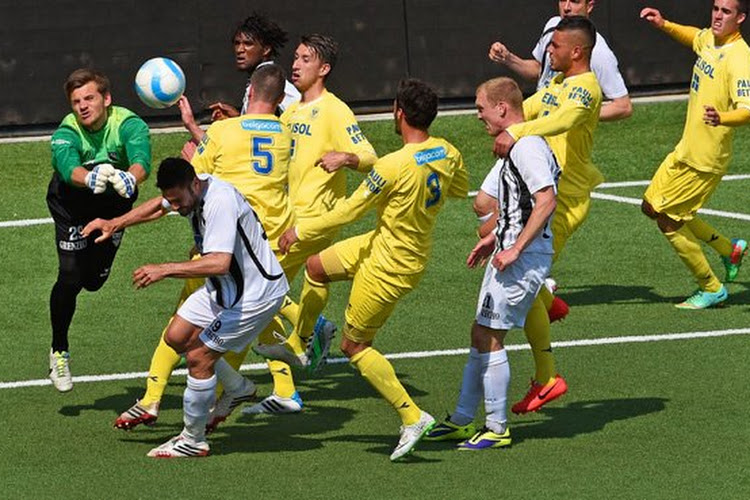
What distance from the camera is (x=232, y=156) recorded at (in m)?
11.1

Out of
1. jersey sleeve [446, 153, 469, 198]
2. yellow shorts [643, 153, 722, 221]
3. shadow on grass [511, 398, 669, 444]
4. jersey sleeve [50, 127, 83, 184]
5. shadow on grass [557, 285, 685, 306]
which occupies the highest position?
jersey sleeve [50, 127, 83, 184]

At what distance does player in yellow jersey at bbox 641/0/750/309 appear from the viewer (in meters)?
13.5

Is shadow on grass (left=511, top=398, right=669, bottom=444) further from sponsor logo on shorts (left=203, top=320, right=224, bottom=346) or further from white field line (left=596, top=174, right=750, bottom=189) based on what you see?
white field line (left=596, top=174, right=750, bottom=189)

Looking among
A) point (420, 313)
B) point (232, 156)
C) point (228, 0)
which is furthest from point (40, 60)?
point (232, 156)

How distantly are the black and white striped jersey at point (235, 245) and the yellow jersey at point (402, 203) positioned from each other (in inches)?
20.1

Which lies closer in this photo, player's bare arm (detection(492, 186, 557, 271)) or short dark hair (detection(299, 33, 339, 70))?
player's bare arm (detection(492, 186, 557, 271))

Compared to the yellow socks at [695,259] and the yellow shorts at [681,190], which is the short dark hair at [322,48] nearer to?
the yellow shorts at [681,190]

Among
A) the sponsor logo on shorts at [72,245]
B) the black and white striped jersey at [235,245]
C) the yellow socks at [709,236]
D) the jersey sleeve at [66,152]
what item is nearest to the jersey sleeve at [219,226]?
the black and white striped jersey at [235,245]

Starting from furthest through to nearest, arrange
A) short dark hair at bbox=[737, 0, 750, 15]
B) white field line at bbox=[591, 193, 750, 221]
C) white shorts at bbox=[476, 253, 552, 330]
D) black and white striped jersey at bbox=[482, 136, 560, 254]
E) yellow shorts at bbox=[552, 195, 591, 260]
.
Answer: white field line at bbox=[591, 193, 750, 221], short dark hair at bbox=[737, 0, 750, 15], yellow shorts at bbox=[552, 195, 591, 260], white shorts at bbox=[476, 253, 552, 330], black and white striped jersey at bbox=[482, 136, 560, 254]

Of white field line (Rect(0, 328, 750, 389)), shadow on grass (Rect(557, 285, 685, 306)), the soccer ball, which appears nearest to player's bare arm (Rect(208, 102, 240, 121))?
the soccer ball

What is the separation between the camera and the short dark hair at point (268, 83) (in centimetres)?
1109

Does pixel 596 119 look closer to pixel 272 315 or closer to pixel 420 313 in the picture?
pixel 420 313

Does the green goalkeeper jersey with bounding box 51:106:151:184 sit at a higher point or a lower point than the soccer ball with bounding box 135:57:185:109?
lower

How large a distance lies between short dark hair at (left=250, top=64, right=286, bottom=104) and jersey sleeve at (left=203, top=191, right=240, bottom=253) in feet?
5.58
